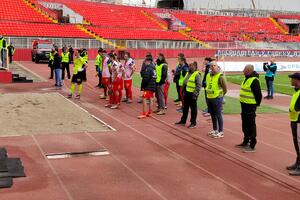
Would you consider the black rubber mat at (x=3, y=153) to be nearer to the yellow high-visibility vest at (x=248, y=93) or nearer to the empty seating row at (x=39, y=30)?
the yellow high-visibility vest at (x=248, y=93)

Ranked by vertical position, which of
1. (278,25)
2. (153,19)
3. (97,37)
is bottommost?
(97,37)

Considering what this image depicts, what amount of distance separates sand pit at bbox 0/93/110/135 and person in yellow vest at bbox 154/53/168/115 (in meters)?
2.45

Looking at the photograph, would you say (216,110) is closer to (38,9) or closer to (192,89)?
(192,89)

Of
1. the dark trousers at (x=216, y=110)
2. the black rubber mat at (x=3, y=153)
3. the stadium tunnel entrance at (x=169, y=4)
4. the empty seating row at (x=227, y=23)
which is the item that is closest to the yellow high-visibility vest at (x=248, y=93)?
the dark trousers at (x=216, y=110)

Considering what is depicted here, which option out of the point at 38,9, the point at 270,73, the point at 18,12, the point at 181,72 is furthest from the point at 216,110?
the point at 38,9

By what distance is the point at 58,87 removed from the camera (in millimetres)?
20438

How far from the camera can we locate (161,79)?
1462 cm

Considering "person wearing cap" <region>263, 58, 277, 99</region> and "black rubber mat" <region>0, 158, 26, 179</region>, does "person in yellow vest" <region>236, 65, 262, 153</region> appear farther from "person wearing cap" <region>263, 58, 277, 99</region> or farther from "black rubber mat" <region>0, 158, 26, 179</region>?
"person wearing cap" <region>263, 58, 277, 99</region>

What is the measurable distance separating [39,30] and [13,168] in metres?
35.0

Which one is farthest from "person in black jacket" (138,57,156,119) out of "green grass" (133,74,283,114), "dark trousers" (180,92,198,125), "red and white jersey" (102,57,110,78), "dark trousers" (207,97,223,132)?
"green grass" (133,74,283,114)

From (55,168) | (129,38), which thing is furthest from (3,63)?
(129,38)

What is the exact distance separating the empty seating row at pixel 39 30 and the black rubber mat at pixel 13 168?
104ft

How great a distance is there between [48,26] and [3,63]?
21.5 m

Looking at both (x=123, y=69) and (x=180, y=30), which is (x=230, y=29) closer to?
(x=180, y=30)
